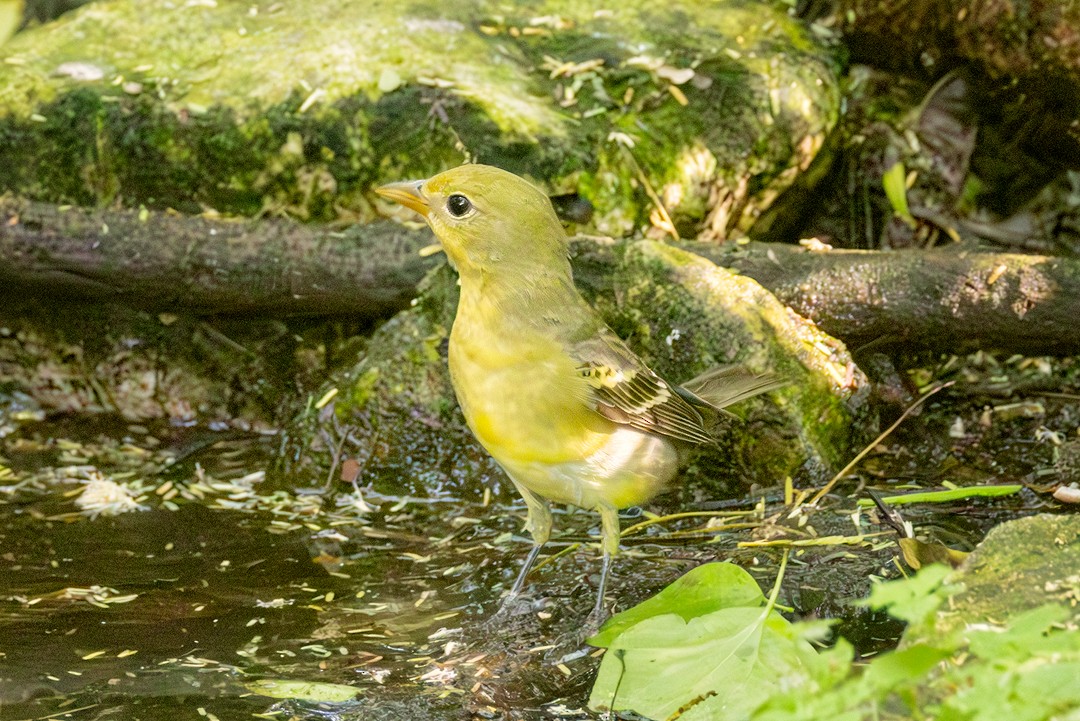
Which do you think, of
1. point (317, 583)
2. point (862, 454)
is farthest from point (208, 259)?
point (862, 454)

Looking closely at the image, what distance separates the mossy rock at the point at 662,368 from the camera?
503cm

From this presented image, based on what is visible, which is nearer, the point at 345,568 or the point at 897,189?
the point at 345,568

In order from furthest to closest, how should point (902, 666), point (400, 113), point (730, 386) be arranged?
point (400, 113)
point (730, 386)
point (902, 666)

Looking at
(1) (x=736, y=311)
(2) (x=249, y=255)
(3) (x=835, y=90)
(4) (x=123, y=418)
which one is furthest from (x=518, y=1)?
(4) (x=123, y=418)

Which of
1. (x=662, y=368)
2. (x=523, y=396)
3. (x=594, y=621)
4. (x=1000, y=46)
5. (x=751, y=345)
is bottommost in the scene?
(x=594, y=621)

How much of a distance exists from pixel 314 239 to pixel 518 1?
7.30 ft

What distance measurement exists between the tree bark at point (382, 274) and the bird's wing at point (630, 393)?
1034mm

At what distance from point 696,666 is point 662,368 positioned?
228cm

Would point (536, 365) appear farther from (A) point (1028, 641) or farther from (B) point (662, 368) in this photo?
(A) point (1028, 641)

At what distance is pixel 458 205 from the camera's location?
13.6 feet

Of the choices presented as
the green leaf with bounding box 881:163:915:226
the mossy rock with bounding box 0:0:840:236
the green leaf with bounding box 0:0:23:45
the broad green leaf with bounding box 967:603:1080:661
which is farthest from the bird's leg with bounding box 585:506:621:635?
the green leaf with bounding box 881:163:915:226

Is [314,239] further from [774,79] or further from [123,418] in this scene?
[774,79]

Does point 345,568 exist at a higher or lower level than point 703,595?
lower

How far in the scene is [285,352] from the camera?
6312 millimetres
